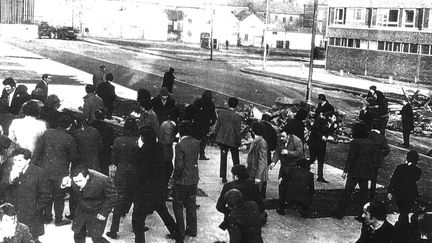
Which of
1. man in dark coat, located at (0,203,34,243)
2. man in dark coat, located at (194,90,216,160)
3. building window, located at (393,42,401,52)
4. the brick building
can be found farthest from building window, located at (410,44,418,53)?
the brick building

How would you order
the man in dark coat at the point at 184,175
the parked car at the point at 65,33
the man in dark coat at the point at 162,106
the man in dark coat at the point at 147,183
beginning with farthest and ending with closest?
the parked car at the point at 65,33
the man in dark coat at the point at 162,106
the man in dark coat at the point at 184,175
the man in dark coat at the point at 147,183

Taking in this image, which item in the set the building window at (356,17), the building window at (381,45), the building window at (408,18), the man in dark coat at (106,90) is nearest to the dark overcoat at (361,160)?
the man in dark coat at (106,90)

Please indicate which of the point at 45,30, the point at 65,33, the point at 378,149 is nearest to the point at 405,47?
the point at 378,149

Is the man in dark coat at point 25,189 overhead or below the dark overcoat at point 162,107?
below

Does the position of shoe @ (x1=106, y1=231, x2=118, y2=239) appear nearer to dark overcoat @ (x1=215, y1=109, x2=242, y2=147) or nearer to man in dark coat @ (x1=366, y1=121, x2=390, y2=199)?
dark overcoat @ (x1=215, y1=109, x2=242, y2=147)

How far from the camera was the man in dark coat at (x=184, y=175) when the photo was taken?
27.5ft

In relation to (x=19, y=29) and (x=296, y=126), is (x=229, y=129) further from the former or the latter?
(x=19, y=29)

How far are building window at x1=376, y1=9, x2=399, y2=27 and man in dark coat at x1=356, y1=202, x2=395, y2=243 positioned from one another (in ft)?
139

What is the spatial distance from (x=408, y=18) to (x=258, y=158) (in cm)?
3933

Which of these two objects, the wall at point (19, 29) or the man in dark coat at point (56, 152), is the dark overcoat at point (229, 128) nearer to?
the man in dark coat at point (56, 152)

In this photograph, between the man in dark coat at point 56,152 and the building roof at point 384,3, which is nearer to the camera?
the man in dark coat at point 56,152

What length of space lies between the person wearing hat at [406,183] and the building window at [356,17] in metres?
42.4

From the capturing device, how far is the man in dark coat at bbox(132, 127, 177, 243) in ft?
25.3

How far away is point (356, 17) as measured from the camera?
50188mm
